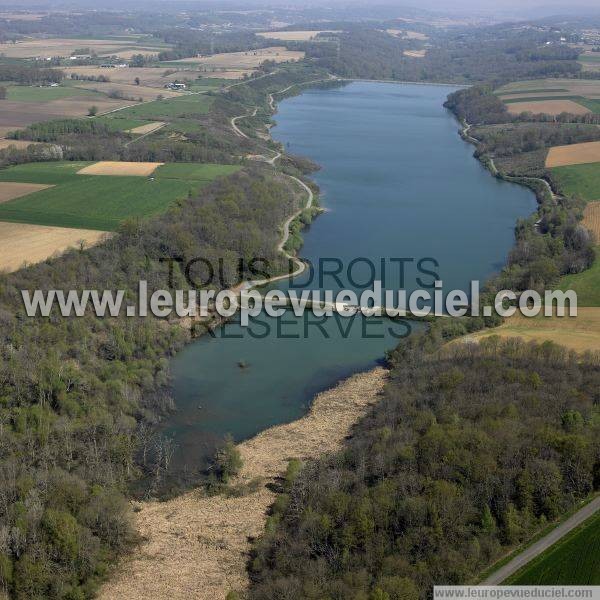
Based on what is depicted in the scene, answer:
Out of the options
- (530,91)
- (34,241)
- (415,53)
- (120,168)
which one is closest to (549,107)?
(530,91)

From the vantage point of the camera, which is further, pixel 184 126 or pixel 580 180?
pixel 184 126

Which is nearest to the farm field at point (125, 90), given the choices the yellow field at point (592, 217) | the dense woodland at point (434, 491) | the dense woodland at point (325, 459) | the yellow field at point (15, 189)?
the yellow field at point (15, 189)

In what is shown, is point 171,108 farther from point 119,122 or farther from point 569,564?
point 569,564

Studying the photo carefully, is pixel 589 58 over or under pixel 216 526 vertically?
over

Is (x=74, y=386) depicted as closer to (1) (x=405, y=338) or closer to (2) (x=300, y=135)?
(1) (x=405, y=338)

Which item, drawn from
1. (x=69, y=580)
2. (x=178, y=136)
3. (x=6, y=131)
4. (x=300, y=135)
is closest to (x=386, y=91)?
(x=300, y=135)

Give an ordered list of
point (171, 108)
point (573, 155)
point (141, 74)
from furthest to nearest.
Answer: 1. point (141, 74)
2. point (171, 108)
3. point (573, 155)

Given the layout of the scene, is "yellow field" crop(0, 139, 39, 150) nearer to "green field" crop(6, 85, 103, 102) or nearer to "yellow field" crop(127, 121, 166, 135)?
"yellow field" crop(127, 121, 166, 135)

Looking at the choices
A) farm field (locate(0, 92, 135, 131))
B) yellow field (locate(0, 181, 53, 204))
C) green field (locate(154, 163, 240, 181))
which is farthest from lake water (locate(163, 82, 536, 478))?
farm field (locate(0, 92, 135, 131))
